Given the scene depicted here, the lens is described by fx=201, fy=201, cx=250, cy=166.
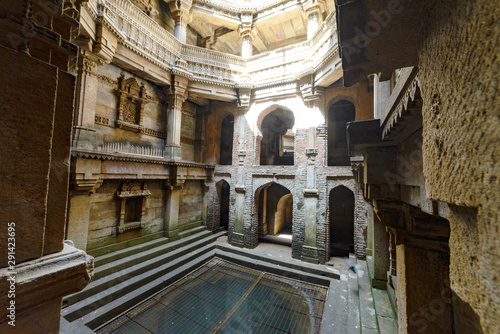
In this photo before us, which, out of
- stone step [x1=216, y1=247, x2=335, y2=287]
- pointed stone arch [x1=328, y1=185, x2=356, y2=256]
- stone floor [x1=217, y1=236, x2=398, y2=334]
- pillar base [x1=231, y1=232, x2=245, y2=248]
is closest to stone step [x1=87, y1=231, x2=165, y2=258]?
stone step [x1=216, y1=247, x2=335, y2=287]

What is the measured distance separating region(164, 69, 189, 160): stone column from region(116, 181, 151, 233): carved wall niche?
5.76 ft

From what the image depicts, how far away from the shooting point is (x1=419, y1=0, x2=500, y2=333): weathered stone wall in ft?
1.84

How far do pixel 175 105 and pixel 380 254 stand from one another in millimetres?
8895

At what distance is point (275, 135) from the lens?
13312 mm

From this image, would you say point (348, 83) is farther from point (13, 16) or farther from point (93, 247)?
point (93, 247)

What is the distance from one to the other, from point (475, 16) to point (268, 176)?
859 cm

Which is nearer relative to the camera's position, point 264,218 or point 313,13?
point 313,13

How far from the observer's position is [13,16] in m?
1.05

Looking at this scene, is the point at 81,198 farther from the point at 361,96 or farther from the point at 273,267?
the point at 361,96

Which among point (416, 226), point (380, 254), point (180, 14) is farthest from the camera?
point (180, 14)

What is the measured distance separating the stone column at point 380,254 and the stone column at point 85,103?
783 cm

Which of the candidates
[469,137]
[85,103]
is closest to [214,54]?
[85,103]

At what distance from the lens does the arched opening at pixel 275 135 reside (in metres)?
12.5

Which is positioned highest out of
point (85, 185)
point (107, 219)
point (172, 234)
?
point (85, 185)
